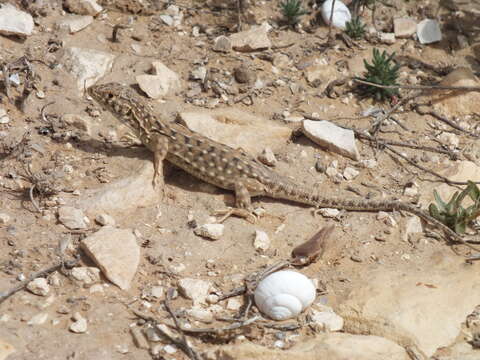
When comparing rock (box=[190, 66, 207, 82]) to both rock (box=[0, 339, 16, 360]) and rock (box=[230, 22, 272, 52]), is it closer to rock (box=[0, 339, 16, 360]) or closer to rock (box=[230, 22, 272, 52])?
rock (box=[230, 22, 272, 52])

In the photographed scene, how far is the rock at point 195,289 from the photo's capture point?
5410 mm

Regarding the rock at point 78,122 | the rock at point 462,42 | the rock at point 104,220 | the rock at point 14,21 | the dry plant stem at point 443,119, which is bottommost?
the rock at point 104,220

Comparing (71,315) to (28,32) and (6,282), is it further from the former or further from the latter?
(28,32)

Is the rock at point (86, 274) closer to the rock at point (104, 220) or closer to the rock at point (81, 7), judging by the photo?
the rock at point (104, 220)

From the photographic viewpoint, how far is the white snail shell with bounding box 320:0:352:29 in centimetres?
895

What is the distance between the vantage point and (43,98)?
739 cm

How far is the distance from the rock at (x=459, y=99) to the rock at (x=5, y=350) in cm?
585

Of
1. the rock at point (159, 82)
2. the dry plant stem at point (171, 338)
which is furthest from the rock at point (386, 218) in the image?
the rock at point (159, 82)

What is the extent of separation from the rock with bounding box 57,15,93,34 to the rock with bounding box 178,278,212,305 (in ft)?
13.9

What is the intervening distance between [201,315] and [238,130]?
8.67 feet

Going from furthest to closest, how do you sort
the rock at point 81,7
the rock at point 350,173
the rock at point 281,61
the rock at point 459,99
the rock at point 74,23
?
the rock at point 81,7, the rock at point 281,61, the rock at point 74,23, the rock at point 459,99, the rock at point 350,173

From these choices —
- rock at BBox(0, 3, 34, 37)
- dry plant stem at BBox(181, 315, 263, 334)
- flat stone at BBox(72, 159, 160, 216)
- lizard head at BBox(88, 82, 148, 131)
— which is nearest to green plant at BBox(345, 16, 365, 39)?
lizard head at BBox(88, 82, 148, 131)

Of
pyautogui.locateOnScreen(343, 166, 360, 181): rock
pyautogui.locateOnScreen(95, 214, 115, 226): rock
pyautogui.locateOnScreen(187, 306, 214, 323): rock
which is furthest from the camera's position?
pyautogui.locateOnScreen(343, 166, 360, 181): rock

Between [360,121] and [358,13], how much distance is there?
216cm
